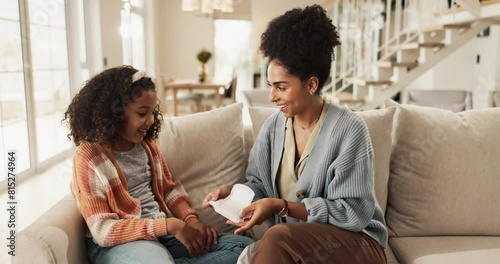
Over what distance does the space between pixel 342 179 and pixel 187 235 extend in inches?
18.2

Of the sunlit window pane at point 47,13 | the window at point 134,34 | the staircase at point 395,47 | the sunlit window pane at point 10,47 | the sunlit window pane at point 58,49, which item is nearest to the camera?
the sunlit window pane at point 10,47

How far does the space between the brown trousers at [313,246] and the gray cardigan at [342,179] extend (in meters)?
0.03

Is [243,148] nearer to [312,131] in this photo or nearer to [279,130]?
[279,130]

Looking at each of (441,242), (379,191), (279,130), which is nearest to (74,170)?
(279,130)

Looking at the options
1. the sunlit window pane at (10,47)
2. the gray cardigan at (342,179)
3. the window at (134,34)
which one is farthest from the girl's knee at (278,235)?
the window at (134,34)

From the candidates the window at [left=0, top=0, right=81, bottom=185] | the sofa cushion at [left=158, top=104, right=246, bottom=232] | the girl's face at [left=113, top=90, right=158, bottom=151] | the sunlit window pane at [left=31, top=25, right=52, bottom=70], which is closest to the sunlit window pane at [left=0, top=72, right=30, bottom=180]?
the window at [left=0, top=0, right=81, bottom=185]

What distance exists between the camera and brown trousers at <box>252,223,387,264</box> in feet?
3.64

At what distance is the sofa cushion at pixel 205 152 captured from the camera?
1.59 meters

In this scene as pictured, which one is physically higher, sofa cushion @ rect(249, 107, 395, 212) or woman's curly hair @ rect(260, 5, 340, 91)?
woman's curly hair @ rect(260, 5, 340, 91)

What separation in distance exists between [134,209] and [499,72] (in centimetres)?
516

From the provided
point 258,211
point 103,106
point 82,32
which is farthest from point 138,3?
point 258,211

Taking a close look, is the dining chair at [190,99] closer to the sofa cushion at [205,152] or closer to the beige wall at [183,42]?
the beige wall at [183,42]

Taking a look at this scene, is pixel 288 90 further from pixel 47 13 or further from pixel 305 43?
pixel 47 13

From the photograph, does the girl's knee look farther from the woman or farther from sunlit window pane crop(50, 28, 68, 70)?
sunlit window pane crop(50, 28, 68, 70)
